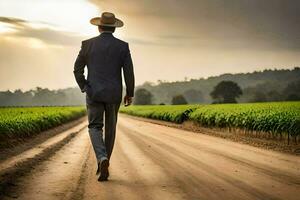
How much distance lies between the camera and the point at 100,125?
7.16 m

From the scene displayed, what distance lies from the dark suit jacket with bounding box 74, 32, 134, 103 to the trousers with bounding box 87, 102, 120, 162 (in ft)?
0.39

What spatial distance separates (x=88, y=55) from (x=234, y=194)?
3140 millimetres

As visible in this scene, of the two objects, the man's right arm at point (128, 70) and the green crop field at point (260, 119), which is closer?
the man's right arm at point (128, 70)

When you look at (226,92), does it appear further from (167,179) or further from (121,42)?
(167,179)

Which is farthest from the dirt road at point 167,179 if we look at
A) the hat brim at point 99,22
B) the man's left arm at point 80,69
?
the hat brim at point 99,22

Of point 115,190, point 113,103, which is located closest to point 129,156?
point 113,103

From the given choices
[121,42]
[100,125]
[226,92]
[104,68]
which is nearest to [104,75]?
[104,68]

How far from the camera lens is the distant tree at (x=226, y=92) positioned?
12162cm

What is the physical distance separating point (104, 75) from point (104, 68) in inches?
4.4

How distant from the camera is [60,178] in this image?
681 cm

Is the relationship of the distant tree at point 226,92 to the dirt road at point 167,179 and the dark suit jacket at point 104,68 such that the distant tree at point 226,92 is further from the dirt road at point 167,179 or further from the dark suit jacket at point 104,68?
the dark suit jacket at point 104,68

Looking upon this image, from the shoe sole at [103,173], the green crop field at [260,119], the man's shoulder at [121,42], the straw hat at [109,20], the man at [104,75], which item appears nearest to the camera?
the shoe sole at [103,173]

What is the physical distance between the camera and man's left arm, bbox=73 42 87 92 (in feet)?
23.8

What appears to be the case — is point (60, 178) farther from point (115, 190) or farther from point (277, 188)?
point (277, 188)
